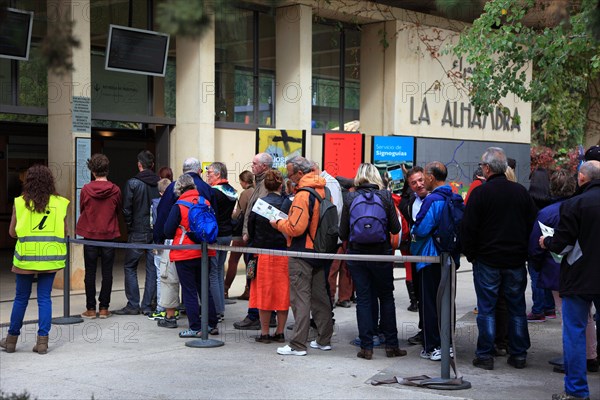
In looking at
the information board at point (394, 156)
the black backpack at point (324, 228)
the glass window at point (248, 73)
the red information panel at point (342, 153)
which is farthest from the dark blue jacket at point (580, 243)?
the information board at point (394, 156)

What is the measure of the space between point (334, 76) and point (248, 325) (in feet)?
27.0

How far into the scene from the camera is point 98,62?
1339 centimetres

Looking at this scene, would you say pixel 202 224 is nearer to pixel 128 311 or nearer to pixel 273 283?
pixel 273 283

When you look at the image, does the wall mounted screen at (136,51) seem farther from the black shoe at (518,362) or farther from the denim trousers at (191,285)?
the black shoe at (518,362)

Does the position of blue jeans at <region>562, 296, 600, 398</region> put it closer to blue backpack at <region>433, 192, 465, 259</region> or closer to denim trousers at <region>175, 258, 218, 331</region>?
blue backpack at <region>433, 192, 465, 259</region>

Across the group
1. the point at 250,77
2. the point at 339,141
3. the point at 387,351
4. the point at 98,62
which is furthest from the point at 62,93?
the point at 387,351

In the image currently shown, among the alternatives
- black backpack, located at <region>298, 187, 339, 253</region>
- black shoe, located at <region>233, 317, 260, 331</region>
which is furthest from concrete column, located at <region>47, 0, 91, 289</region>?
black backpack, located at <region>298, 187, 339, 253</region>

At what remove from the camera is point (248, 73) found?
51.0 ft

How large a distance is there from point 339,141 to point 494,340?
8.33 meters

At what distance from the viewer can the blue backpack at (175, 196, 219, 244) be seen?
8.91 meters

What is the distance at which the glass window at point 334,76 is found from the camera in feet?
54.4

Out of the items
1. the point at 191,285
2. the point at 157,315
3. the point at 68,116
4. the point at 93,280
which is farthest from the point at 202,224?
the point at 68,116

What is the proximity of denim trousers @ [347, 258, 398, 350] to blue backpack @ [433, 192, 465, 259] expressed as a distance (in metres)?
0.54

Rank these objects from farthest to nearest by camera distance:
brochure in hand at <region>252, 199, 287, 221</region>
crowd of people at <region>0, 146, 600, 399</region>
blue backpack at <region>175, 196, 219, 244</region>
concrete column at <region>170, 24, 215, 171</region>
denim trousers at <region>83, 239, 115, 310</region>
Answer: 1. concrete column at <region>170, 24, 215, 171</region>
2. denim trousers at <region>83, 239, 115, 310</region>
3. blue backpack at <region>175, 196, 219, 244</region>
4. brochure in hand at <region>252, 199, 287, 221</region>
5. crowd of people at <region>0, 146, 600, 399</region>
